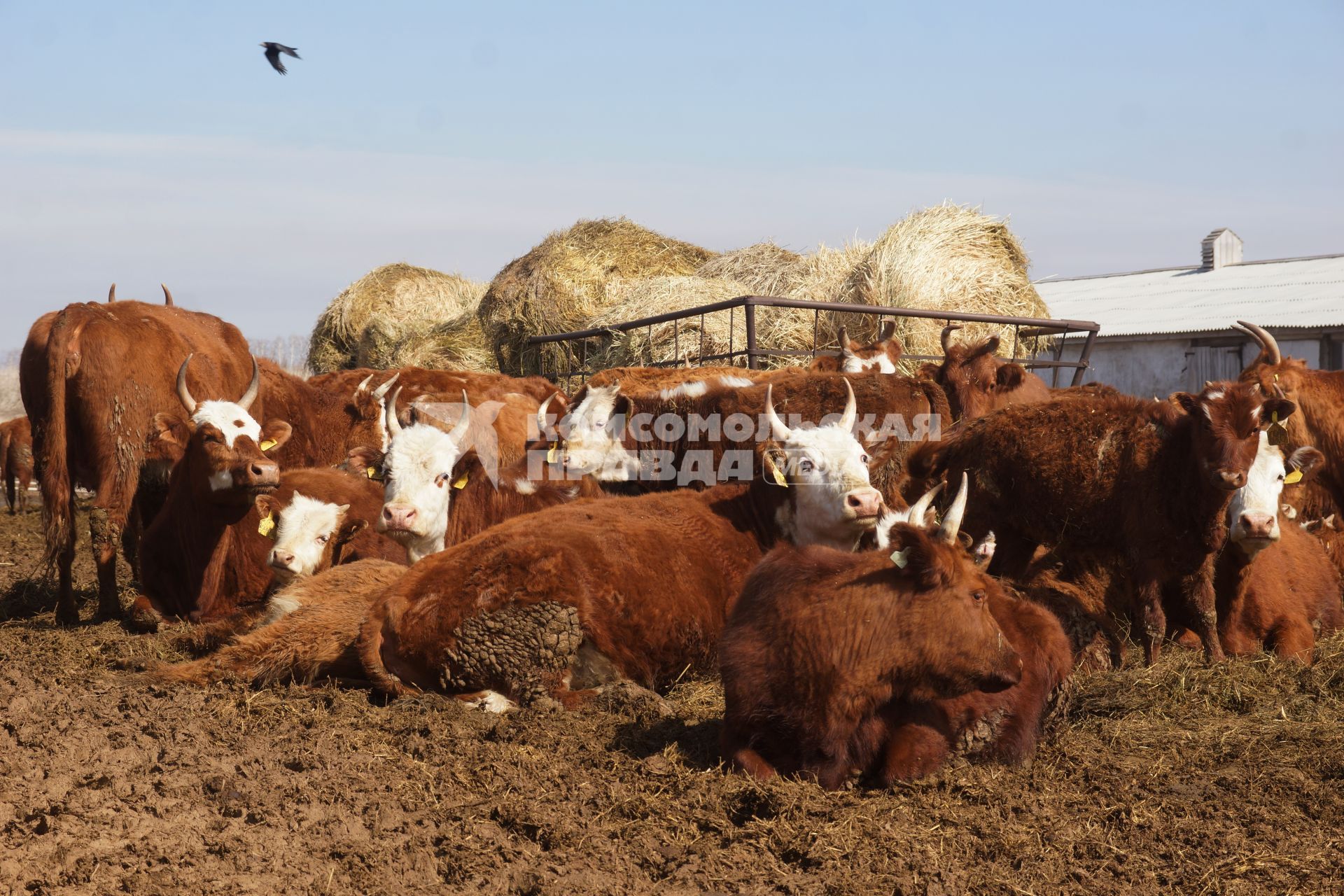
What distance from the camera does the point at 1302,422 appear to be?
25.0 ft

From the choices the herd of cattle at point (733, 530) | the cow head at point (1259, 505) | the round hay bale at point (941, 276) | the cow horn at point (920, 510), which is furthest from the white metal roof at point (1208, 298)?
the cow horn at point (920, 510)

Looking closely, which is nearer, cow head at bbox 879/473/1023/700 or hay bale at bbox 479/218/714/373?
cow head at bbox 879/473/1023/700

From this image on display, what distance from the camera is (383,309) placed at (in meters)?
16.0

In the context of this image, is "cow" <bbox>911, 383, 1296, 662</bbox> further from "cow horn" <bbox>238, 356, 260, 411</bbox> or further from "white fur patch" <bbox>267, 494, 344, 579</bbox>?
"cow horn" <bbox>238, 356, 260, 411</bbox>

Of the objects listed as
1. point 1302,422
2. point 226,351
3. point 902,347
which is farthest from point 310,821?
point 902,347

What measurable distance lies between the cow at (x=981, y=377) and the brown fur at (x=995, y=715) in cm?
451

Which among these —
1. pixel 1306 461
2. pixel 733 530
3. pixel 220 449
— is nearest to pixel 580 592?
pixel 733 530

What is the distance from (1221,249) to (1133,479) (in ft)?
90.1

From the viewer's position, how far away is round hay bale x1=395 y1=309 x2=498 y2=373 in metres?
13.7

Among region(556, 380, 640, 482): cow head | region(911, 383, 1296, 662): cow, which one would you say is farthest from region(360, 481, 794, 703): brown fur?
region(556, 380, 640, 482): cow head

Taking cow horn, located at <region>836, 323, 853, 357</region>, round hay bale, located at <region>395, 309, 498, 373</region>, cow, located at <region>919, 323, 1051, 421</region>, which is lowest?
cow, located at <region>919, 323, 1051, 421</region>

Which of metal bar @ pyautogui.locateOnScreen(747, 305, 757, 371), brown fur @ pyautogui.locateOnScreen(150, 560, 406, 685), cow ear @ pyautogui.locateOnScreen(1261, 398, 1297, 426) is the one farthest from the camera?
metal bar @ pyautogui.locateOnScreen(747, 305, 757, 371)

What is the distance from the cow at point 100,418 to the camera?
7117 mm

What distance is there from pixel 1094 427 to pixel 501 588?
3.27 meters
